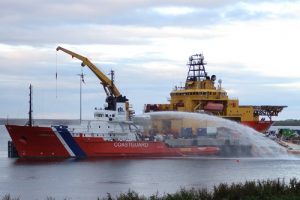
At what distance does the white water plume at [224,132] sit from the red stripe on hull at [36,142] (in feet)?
32.7

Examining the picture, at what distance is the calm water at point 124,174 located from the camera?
3562 centimetres

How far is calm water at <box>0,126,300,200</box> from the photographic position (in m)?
35.6

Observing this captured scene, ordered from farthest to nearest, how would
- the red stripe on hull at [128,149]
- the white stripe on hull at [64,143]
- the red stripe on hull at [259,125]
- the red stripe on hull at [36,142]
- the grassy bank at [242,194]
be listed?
the red stripe on hull at [259,125] < the red stripe on hull at [128,149] < the red stripe on hull at [36,142] < the white stripe on hull at [64,143] < the grassy bank at [242,194]

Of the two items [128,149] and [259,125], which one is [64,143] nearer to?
[128,149]

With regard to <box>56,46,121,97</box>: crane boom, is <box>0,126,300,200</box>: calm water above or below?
below

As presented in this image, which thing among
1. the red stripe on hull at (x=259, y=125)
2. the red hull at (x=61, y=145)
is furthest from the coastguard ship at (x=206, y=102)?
the red hull at (x=61, y=145)

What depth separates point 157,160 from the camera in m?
58.6

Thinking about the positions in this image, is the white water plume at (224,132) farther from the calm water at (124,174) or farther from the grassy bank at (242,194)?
the grassy bank at (242,194)

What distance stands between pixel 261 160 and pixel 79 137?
57.5ft

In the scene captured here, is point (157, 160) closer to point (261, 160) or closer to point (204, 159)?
point (204, 159)

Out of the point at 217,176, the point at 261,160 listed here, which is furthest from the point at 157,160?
the point at 217,176

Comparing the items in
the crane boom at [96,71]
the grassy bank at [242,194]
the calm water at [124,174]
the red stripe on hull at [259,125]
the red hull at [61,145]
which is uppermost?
the crane boom at [96,71]

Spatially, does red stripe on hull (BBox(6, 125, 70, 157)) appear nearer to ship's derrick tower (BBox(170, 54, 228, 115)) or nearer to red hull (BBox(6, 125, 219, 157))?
red hull (BBox(6, 125, 219, 157))

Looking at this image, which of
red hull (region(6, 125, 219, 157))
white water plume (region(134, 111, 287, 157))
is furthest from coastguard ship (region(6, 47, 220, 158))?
white water plume (region(134, 111, 287, 157))
